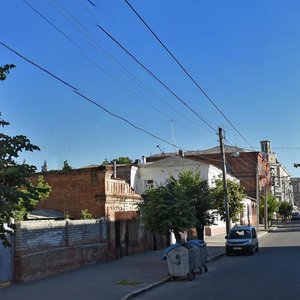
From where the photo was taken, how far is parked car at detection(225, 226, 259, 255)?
2898 cm

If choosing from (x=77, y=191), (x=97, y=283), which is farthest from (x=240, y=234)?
(x=97, y=283)

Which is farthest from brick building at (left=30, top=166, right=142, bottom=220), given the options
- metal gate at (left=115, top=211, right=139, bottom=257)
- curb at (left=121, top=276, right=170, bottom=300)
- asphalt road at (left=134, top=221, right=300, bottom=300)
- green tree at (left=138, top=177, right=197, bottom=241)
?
curb at (left=121, top=276, right=170, bottom=300)

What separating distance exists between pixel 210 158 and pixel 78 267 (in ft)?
213

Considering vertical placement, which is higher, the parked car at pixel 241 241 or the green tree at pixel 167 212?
the green tree at pixel 167 212

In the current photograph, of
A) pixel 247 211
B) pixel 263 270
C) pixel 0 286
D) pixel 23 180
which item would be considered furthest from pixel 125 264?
pixel 247 211

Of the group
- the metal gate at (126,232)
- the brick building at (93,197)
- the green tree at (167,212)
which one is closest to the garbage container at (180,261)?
the green tree at (167,212)

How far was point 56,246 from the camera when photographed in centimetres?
1991

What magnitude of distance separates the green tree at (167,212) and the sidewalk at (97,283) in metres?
1.92

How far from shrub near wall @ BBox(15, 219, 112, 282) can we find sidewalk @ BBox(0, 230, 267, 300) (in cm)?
47

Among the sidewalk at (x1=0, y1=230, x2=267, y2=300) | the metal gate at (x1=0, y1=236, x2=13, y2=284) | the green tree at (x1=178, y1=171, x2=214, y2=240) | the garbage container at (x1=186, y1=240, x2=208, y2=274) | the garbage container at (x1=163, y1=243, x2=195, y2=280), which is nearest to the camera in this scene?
the sidewalk at (x1=0, y1=230, x2=267, y2=300)

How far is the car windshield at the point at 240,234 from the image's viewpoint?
30031 millimetres

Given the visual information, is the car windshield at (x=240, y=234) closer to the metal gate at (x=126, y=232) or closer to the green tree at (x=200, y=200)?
the green tree at (x=200, y=200)

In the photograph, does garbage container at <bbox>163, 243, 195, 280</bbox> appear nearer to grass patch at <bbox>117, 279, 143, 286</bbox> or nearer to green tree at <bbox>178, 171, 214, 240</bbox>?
grass patch at <bbox>117, 279, 143, 286</bbox>

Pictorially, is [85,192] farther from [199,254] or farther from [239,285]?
[239,285]
